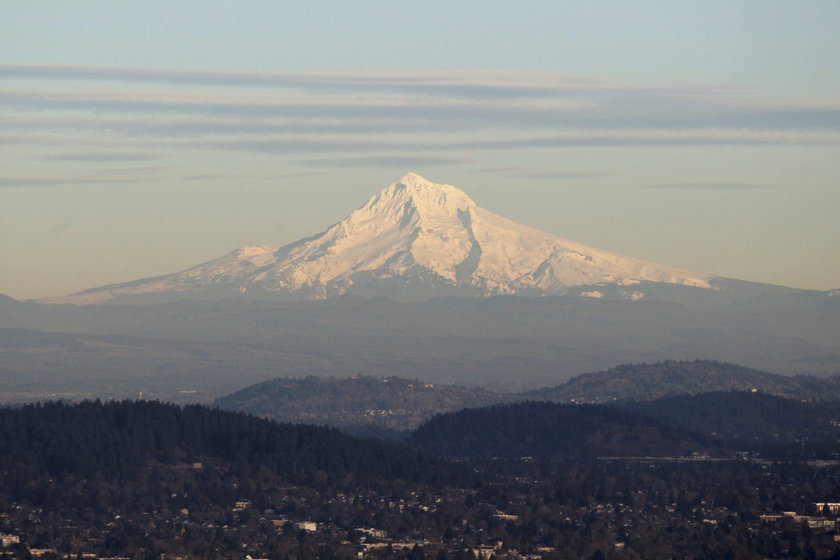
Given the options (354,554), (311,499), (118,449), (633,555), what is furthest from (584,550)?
(118,449)

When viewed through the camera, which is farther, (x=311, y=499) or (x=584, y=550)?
(x=311, y=499)

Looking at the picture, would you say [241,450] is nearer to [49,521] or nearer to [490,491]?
[490,491]

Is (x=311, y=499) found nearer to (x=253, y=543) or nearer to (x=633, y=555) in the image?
(x=253, y=543)

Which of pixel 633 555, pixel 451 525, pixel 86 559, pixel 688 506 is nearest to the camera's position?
pixel 86 559

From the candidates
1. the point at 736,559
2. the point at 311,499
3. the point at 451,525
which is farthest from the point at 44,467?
the point at 736,559

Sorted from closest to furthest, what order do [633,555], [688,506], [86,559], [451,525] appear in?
[86,559] < [633,555] < [451,525] < [688,506]

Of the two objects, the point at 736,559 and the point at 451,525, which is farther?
the point at 451,525

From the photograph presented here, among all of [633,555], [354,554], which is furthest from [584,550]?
[354,554]

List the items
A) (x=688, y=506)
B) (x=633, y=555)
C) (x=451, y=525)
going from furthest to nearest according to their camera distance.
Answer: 1. (x=688, y=506)
2. (x=451, y=525)
3. (x=633, y=555)
